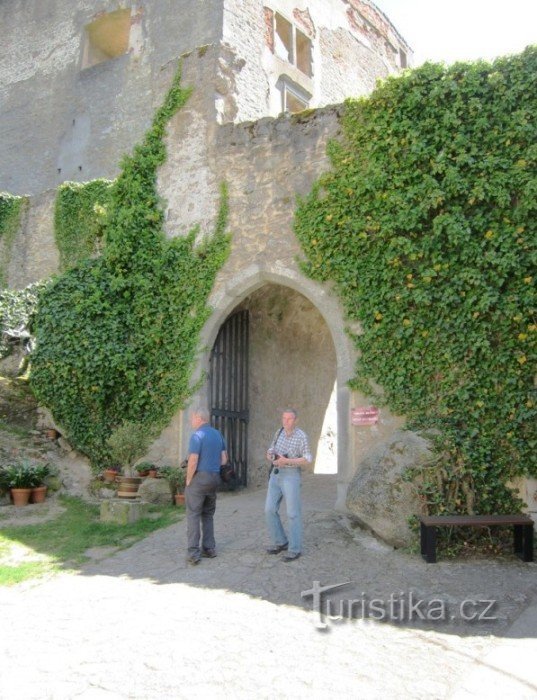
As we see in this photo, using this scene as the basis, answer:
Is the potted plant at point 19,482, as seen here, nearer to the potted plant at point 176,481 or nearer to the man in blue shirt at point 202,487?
the potted plant at point 176,481

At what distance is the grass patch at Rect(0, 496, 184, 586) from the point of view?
18.7 ft

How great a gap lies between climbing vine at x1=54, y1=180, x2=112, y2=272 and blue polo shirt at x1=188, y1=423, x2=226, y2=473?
29.4 ft

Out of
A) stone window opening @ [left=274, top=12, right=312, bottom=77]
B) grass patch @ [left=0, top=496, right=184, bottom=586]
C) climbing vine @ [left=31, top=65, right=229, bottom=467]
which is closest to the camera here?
grass patch @ [left=0, top=496, right=184, bottom=586]

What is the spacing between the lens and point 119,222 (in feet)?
31.2

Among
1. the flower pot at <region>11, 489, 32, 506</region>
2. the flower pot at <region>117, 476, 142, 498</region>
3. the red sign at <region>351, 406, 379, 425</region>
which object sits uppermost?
the red sign at <region>351, 406, 379, 425</region>

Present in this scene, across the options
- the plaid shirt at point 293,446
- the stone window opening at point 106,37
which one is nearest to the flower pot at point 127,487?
the plaid shirt at point 293,446

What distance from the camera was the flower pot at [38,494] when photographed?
813cm

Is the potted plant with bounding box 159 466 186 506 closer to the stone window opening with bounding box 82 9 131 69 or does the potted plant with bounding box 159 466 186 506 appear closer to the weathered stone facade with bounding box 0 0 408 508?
the weathered stone facade with bounding box 0 0 408 508

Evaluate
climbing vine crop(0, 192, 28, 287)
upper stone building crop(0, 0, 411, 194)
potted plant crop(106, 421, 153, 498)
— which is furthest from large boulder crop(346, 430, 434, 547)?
climbing vine crop(0, 192, 28, 287)

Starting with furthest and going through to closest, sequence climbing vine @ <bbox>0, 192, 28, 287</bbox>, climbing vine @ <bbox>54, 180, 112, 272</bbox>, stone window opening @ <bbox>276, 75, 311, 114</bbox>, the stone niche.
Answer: stone window opening @ <bbox>276, 75, 311, 114</bbox>, climbing vine @ <bbox>0, 192, 28, 287</bbox>, climbing vine @ <bbox>54, 180, 112, 272</bbox>, the stone niche

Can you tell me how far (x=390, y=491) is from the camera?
6203 mm

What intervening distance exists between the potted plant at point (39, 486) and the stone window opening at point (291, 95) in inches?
475

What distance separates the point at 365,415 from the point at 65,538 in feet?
11.5

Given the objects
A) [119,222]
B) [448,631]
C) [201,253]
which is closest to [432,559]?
[448,631]
